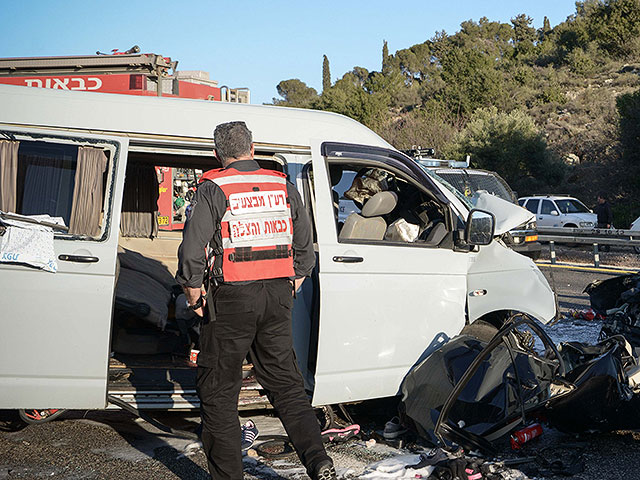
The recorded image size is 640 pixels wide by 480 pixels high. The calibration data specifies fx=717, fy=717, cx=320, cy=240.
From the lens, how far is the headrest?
5137 millimetres

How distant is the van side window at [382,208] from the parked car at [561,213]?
65.5 ft

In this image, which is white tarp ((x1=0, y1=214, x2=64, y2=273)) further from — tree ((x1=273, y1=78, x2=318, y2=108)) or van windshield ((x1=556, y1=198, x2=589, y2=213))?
tree ((x1=273, y1=78, x2=318, y2=108))

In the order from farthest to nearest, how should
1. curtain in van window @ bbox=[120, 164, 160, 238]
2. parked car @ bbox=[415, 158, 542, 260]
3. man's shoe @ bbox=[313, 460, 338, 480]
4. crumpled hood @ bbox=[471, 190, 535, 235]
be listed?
parked car @ bbox=[415, 158, 542, 260], curtain in van window @ bbox=[120, 164, 160, 238], crumpled hood @ bbox=[471, 190, 535, 235], man's shoe @ bbox=[313, 460, 338, 480]

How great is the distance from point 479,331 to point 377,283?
3.18 ft

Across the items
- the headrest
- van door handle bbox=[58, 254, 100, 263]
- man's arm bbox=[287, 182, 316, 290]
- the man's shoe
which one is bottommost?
the man's shoe

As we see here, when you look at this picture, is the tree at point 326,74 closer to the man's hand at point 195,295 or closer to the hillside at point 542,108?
the hillside at point 542,108

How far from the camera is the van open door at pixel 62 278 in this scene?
416cm

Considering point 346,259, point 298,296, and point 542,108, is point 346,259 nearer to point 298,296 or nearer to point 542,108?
point 298,296

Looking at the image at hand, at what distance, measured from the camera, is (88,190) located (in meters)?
4.44

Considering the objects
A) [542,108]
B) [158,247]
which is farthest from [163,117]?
[542,108]

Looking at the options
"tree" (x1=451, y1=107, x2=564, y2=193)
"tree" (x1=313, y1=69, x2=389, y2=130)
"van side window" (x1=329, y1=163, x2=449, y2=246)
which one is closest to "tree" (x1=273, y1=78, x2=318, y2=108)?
"tree" (x1=313, y1=69, x2=389, y2=130)

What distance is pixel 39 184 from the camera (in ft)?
14.4

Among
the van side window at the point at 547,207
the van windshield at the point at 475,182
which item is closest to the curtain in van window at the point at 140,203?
the van windshield at the point at 475,182

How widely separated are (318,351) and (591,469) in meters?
1.72
